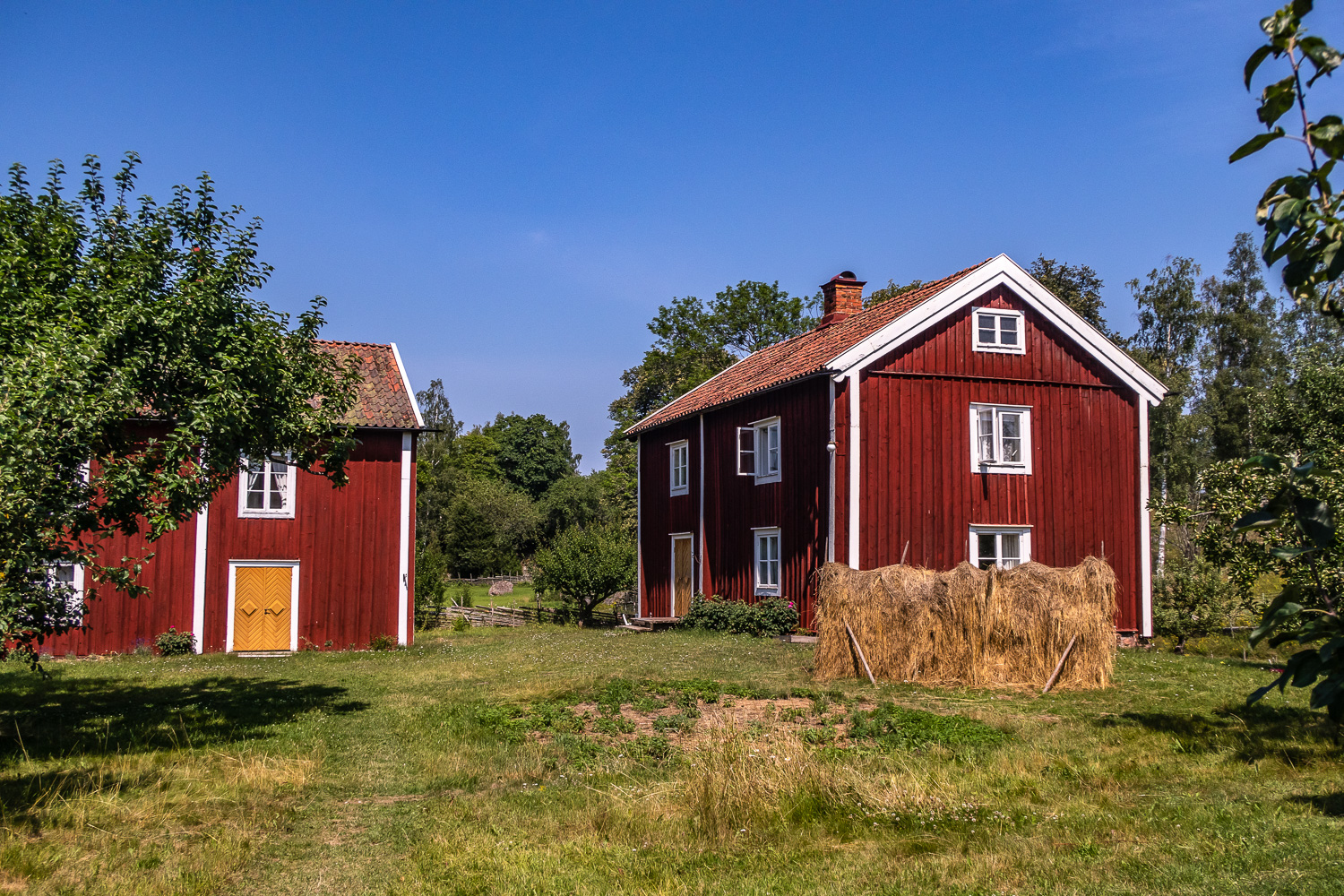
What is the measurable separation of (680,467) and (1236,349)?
2665 centimetres

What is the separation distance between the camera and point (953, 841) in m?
7.36

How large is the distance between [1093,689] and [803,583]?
852 centimetres

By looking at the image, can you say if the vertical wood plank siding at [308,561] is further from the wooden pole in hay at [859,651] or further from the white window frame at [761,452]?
the wooden pole in hay at [859,651]

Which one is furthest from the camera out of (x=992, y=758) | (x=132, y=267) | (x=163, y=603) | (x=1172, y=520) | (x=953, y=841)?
(x=163, y=603)

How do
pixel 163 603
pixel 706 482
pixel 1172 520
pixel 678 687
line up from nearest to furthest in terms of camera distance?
pixel 678 687 < pixel 1172 520 < pixel 163 603 < pixel 706 482

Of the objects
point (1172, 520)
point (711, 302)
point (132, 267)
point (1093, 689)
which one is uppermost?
point (711, 302)

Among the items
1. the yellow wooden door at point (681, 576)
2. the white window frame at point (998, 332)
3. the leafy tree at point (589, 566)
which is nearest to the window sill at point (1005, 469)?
the white window frame at point (998, 332)

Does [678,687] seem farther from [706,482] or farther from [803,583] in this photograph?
[706,482]

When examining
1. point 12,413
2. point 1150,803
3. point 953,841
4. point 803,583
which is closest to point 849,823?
point 953,841

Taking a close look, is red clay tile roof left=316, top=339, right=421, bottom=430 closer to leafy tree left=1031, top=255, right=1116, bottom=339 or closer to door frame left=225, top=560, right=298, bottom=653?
door frame left=225, top=560, right=298, bottom=653

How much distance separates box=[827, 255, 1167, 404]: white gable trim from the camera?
70.5 ft

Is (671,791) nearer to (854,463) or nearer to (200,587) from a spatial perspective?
(854,463)

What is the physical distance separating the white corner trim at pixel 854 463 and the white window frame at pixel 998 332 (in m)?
3.18

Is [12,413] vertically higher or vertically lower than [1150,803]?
higher
